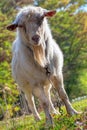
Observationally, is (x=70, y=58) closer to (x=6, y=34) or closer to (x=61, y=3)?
(x=61, y=3)

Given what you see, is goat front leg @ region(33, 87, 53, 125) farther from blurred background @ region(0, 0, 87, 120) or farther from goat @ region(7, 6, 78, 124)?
blurred background @ region(0, 0, 87, 120)

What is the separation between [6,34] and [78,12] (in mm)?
14917

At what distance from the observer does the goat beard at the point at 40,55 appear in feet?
34.8

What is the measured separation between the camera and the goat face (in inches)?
392

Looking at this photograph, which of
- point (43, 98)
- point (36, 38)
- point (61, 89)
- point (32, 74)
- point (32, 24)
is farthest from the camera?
point (61, 89)

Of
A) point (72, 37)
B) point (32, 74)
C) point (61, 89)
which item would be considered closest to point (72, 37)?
point (72, 37)

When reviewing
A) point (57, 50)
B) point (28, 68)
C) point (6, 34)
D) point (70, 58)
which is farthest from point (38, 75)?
point (70, 58)

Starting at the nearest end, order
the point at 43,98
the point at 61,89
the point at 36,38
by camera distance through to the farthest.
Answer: the point at 36,38, the point at 43,98, the point at 61,89

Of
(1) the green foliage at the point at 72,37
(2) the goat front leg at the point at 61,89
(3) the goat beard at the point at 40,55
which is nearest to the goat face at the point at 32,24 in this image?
(3) the goat beard at the point at 40,55

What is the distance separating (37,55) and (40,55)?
0.22 feet

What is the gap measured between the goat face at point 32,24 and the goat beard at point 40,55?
0.32 m

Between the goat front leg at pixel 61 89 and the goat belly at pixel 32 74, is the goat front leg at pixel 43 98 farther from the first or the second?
the goat front leg at pixel 61 89

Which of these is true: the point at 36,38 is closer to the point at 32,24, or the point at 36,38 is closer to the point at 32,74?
the point at 32,24

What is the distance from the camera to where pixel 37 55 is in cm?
1064
